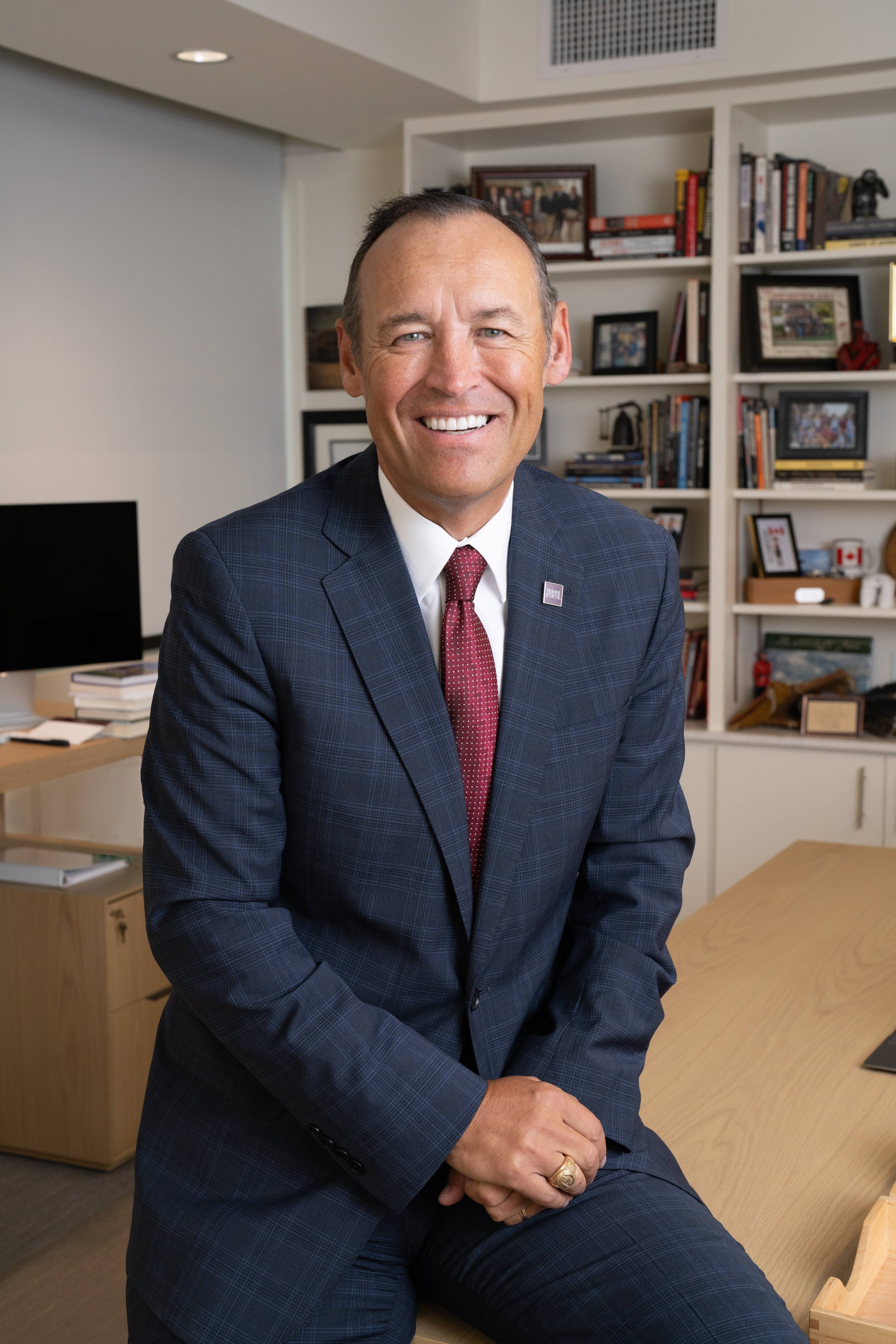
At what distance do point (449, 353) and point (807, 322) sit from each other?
3216mm

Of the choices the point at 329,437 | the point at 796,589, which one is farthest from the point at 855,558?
the point at 329,437

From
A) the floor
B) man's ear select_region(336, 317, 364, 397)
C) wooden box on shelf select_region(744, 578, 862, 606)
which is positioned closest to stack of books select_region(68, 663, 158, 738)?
the floor

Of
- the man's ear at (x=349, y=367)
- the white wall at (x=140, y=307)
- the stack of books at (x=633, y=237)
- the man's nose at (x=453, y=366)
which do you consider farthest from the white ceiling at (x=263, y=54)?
the man's nose at (x=453, y=366)

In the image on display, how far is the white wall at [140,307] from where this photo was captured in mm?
3652

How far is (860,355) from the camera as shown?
159 inches

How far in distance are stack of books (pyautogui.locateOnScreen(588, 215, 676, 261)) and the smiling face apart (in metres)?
3.09

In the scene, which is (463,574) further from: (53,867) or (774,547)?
(774,547)

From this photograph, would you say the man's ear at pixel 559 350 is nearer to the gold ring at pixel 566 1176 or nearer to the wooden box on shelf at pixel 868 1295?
the gold ring at pixel 566 1176

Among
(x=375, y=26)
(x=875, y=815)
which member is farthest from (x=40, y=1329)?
(x=375, y=26)

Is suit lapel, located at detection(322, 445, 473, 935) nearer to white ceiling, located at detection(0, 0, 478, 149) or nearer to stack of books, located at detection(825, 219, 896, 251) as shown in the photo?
white ceiling, located at detection(0, 0, 478, 149)

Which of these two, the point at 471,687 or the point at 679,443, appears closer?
the point at 471,687

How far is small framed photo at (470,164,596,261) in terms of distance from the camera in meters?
4.30

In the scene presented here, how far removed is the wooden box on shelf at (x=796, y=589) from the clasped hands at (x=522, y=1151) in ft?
10.7

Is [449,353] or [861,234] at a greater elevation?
[861,234]
